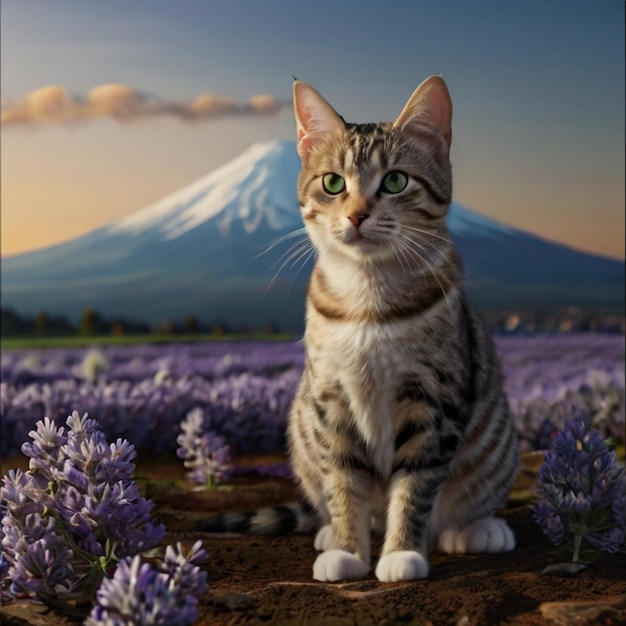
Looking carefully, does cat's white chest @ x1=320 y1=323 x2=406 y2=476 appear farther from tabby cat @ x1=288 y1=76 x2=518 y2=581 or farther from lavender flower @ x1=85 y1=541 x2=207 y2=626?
lavender flower @ x1=85 y1=541 x2=207 y2=626

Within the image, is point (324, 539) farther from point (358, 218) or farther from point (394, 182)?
point (394, 182)

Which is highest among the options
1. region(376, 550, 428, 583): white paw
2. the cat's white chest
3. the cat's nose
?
the cat's nose

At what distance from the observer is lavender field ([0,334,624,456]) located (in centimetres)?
471

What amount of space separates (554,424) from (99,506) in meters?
3.37

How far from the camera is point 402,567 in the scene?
8.84ft

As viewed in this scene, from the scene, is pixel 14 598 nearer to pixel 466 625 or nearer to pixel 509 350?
pixel 466 625

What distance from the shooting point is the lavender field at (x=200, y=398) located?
15.5 feet

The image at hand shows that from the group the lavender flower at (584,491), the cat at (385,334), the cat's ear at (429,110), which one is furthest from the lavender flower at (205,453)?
the cat's ear at (429,110)

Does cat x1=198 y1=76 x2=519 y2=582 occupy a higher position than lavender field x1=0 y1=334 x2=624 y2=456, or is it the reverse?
cat x1=198 y1=76 x2=519 y2=582

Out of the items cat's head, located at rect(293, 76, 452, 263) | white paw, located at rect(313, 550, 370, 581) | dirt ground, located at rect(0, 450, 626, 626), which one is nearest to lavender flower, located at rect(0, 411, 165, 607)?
dirt ground, located at rect(0, 450, 626, 626)

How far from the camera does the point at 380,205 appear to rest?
2789mm

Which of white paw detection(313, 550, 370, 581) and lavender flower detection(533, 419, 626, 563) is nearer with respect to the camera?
white paw detection(313, 550, 370, 581)

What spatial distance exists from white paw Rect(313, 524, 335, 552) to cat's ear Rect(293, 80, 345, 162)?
1.38 m

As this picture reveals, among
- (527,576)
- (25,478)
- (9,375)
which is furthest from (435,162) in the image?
(9,375)
